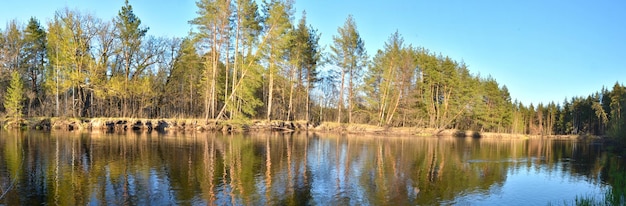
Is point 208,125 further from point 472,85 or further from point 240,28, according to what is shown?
point 472,85

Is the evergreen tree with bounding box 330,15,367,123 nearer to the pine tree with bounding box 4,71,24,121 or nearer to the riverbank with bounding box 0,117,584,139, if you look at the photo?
the riverbank with bounding box 0,117,584,139

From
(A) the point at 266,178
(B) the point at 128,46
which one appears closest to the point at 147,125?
(B) the point at 128,46

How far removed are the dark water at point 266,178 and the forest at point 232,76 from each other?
69.5 feet

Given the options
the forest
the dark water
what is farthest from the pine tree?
the dark water

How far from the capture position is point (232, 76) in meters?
60.5

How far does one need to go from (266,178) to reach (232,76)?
150 ft

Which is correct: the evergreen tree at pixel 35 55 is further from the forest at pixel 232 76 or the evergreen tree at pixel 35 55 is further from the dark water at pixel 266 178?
the dark water at pixel 266 178

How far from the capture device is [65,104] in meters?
48.9

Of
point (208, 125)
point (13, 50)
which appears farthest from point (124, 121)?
point (13, 50)

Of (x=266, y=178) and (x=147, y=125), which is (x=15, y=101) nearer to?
(x=147, y=125)

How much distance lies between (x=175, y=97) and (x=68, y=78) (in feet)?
45.8

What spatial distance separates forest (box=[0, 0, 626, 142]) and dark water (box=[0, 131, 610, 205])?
2119 centimetres

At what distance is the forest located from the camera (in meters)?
47.0

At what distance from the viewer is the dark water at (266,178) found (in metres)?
12.9
